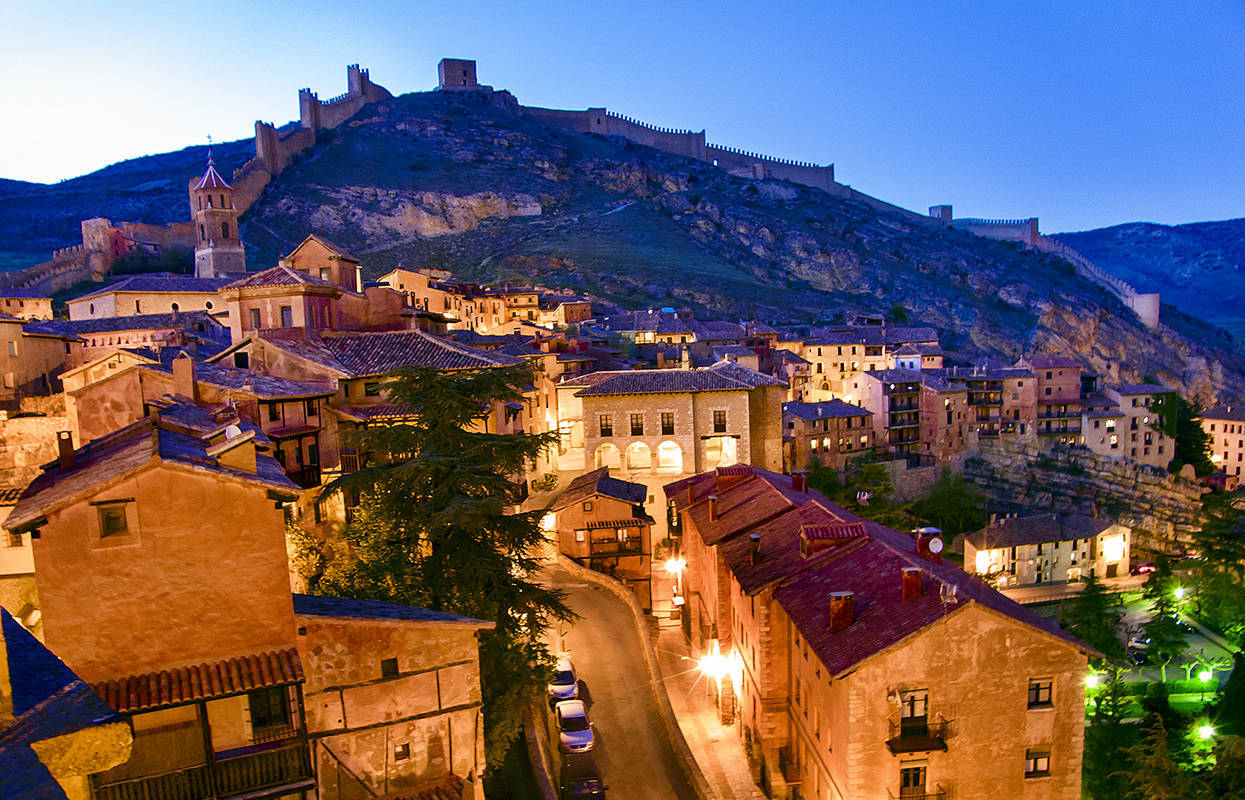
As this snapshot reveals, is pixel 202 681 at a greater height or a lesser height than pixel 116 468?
lesser

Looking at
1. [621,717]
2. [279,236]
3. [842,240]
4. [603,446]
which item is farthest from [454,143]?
[621,717]

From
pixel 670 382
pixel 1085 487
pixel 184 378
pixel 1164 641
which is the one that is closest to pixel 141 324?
pixel 184 378

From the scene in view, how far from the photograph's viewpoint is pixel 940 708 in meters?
18.8

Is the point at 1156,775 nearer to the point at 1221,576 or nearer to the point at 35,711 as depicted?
the point at 1221,576

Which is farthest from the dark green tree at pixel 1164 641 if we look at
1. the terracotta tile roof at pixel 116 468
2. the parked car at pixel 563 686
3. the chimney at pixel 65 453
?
the chimney at pixel 65 453

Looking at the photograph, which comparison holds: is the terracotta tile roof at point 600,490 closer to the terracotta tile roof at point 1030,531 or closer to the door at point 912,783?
the door at point 912,783

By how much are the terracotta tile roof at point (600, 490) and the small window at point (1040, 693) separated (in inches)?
755

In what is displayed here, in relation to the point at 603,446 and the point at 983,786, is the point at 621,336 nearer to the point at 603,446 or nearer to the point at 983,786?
the point at 603,446

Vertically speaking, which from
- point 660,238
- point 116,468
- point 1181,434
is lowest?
point 1181,434

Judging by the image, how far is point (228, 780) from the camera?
12.1 meters

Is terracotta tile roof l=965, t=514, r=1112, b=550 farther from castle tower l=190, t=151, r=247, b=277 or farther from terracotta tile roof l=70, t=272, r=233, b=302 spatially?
castle tower l=190, t=151, r=247, b=277

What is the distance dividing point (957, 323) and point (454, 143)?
95050mm

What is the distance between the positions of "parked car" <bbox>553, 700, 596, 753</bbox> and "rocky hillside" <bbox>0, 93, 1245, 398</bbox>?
7919 cm

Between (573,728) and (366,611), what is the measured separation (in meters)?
10.6
